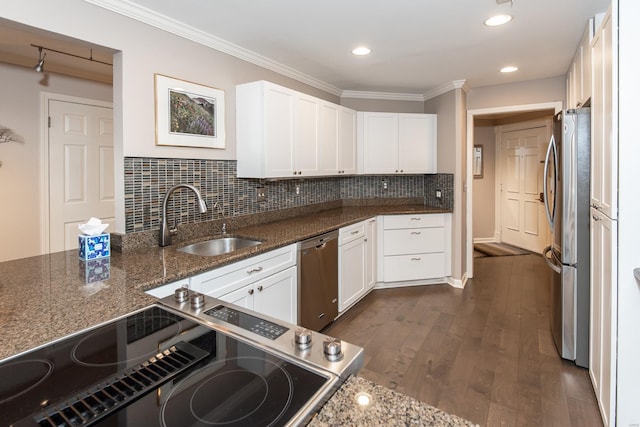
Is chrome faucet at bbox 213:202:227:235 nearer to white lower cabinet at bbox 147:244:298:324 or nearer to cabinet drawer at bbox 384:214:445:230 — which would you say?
white lower cabinet at bbox 147:244:298:324

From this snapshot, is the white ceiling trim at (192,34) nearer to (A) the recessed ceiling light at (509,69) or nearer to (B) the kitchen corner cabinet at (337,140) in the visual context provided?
(B) the kitchen corner cabinet at (337,140)

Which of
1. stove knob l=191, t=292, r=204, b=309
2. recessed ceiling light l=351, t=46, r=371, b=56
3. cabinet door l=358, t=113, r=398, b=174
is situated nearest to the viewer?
stove knob l=191, t=292, r=204, b=309

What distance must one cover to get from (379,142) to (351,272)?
1719mm

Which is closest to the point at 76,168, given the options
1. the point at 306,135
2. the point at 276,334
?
the point at 306,135

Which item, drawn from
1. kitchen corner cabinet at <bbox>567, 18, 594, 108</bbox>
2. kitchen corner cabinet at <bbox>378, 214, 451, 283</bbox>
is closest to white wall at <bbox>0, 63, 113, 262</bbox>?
kitchen corner cabinet at <bbox>378, 214, 451, 283</bbox>

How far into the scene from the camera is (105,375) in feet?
2.70

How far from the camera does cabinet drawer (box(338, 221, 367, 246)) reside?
3.28 meters

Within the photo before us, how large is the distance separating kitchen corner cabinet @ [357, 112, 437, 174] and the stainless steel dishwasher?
154cm

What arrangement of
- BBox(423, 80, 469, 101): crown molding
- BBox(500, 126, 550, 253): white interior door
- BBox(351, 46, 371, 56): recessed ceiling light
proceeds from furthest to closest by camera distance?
BBox(500, 126, 550, 253): white interior door < BBox(423, 80, 469, 101): crown molding < BBox(351, 46, 371, 56): recessed ceiling light

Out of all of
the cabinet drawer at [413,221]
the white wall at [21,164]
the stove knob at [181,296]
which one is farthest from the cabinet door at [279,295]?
the white wall at [21,164]

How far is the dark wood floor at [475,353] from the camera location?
2.04 m

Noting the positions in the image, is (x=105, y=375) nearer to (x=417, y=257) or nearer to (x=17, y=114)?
(x=17, y=114)

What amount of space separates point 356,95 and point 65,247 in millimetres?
3600

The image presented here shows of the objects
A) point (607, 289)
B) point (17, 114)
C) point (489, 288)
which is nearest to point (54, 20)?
point (17, 114)
